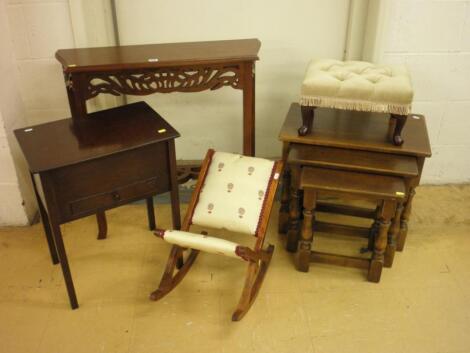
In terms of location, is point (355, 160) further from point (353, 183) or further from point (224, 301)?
point (224, 301)

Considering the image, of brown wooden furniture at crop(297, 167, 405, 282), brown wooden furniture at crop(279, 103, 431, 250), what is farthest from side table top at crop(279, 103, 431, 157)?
brown wooden furniture at crop(297, 167, 405, 282)

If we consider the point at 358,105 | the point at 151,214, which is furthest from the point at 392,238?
the point at 151,214

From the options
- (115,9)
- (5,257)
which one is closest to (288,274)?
(5,257)

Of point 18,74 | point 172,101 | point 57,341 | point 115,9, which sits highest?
point 115,9

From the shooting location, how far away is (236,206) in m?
2.04

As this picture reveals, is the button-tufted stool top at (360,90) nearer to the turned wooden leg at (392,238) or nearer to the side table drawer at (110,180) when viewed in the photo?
the turned wooden leg at (392,238)

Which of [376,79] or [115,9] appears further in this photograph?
[115,9]

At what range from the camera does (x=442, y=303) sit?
2033 mm

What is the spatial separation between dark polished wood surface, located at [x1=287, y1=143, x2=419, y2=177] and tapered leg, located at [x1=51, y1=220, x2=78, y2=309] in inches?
38.2

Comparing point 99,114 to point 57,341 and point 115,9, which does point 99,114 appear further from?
point 57,341

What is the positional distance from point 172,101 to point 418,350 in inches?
68.6

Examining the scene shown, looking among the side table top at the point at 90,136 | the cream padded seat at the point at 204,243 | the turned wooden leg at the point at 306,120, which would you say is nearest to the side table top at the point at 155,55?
the side table top at the point at 90,136

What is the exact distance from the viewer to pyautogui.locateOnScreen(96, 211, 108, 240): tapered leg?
2.37 m

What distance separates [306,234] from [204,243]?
0.48 meters
